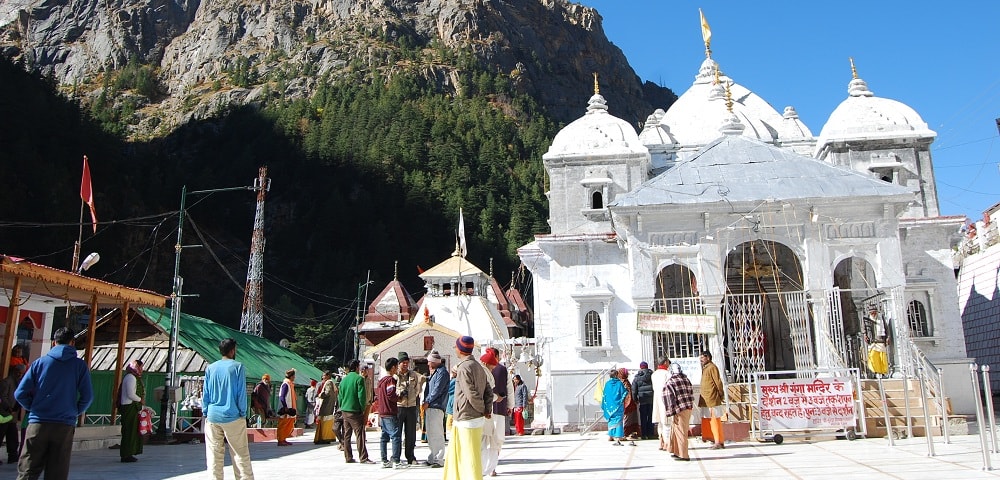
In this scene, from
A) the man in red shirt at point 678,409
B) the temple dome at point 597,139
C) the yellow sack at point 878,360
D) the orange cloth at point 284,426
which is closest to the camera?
the man in red shirt at point 678,409

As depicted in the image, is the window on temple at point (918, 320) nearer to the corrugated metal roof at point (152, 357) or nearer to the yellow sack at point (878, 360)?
the yellow sack at point (878, 360)

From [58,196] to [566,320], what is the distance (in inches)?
1648

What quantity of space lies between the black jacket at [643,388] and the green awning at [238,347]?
11020mm

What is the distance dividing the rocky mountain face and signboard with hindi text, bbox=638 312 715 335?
325ft

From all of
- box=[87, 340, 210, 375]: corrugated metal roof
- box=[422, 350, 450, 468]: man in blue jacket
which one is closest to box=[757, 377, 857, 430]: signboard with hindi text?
box=[422, 350, 450, 468]: man in blue jacket

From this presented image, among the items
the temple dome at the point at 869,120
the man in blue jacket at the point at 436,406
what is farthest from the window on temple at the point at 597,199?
the man in blue jacket at the point at 436,406

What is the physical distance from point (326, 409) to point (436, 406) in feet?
19.8

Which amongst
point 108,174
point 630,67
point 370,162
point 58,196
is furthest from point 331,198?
point 630,67

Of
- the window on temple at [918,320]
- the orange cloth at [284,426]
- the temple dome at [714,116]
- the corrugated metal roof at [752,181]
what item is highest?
the temple dome at [714,116]

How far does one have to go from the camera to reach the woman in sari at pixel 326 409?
15109mm

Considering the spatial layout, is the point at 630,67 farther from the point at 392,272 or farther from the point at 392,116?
the point at 392,272

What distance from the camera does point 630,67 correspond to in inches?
5979

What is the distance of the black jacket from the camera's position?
14.3m

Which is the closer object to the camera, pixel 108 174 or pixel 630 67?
pixel 108 174
